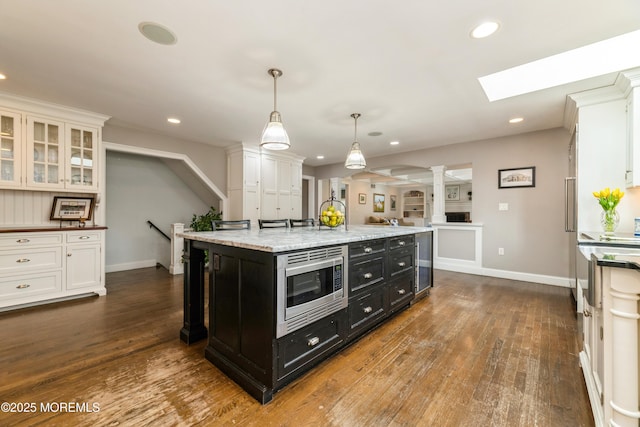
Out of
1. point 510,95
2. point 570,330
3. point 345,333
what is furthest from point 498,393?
point 510,95

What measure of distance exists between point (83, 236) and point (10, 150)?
1.20 m

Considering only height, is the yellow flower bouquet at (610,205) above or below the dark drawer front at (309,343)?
above

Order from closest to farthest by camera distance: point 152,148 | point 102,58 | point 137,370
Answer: point 137,370
point 102,58
point 152,148

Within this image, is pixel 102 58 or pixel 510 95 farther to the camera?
pixel 510 95

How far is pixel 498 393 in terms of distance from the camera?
169cm

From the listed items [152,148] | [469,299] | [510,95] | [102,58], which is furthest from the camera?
[152,148]

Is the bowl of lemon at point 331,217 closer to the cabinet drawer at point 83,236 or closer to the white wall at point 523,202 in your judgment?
the cabinet drawer at point 83,236

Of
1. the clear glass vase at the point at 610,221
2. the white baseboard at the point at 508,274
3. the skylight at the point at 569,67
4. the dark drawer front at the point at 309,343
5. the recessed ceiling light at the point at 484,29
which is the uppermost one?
the skylight at the point at 569,67

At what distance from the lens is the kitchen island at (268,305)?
161 centimetres

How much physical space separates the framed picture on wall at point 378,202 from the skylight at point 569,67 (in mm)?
8029

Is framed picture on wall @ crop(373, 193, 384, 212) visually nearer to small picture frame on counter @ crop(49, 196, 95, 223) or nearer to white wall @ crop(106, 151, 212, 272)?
white wall @ crop(106, 151, 212, 272)

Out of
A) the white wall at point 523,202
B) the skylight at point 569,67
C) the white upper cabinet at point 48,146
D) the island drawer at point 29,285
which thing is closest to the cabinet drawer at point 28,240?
the island drawer at point 29,285

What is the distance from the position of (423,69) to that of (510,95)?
1321mm

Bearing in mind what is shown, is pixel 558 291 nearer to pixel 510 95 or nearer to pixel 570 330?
pixel 570 330
